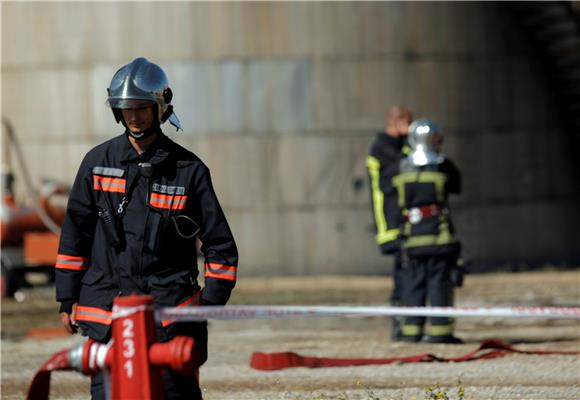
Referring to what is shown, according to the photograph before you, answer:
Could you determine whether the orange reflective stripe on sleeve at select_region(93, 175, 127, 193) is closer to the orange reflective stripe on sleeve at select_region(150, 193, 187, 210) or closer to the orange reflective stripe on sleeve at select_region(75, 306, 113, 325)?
the orange reflective stripe on sleeve at select_region(150, 193, 187, 210)

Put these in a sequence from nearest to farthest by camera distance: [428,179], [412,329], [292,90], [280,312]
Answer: [280,312] < [412,329] < [428,179] < [292,90]

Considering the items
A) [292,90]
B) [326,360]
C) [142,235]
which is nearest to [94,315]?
[142,235]

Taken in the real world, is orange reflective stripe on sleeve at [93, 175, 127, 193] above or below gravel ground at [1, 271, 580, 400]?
above

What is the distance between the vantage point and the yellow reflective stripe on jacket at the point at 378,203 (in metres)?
10.5

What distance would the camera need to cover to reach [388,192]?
10.5m

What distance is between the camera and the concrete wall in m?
17.6

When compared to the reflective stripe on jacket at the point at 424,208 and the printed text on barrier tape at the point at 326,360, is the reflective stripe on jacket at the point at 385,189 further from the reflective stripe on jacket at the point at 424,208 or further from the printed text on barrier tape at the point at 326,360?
the printed text on barrier tape at the point at 326,360

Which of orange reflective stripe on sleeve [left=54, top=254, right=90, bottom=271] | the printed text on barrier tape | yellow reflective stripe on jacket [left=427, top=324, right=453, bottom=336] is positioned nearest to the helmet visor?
orange reflective stripe on sleeve [left=54, top=254, right=90, bottom=271]

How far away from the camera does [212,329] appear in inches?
472

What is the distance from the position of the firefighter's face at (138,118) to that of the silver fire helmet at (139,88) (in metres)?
0.03

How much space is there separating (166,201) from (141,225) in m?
0.13

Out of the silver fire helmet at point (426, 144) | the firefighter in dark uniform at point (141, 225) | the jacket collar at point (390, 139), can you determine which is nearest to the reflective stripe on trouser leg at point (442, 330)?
the silver fire helmet at point (426, 144)

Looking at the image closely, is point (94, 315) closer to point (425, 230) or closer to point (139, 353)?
point (139, 353)

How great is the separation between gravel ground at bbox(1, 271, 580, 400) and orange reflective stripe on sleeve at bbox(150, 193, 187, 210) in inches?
72.7
